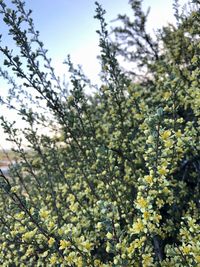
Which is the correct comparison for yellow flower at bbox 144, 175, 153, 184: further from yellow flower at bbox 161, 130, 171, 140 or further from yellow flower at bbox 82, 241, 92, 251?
yellow flower at bbox 82, 241, 92, 251

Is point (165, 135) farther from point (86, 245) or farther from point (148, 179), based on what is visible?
point (86, 245)

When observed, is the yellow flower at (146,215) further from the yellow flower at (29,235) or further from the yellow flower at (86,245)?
the yellow flower at (29,235)

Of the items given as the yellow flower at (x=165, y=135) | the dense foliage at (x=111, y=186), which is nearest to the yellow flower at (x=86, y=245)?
the dense foliage at (x=111, y=186)

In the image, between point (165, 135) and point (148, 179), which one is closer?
point (148, 179)

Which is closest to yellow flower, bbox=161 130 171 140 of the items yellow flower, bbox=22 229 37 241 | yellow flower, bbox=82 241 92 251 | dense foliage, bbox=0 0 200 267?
dense foliage, bbox=0 0 200 267

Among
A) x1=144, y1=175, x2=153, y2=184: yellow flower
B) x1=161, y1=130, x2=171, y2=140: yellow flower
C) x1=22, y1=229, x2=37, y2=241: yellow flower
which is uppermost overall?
x1=161, y1=130, x2=171, y2=140: yellow flower

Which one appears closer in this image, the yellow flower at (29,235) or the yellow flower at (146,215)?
the yellow flower at (146,215)

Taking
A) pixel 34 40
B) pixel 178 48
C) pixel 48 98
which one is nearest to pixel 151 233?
pixel 48 98

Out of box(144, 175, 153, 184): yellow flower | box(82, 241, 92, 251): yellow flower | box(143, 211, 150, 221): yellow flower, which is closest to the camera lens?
box(143, 211, 150, 221): yellow flower

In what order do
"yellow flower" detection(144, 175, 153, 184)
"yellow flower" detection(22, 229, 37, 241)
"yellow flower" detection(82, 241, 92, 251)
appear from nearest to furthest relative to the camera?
"yellow flower" detection(144, 175, 153, 184) < "yellow flower" detection(82, 241, 92, 251) < "yellow flower" detection(22, 229, 37, 241)

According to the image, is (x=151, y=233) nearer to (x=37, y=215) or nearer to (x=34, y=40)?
(x=37, y=215)

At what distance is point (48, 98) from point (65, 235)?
6.29 feet

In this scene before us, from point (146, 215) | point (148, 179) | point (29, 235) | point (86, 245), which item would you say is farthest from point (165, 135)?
point (29, 235)

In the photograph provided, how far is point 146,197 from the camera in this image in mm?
3244
